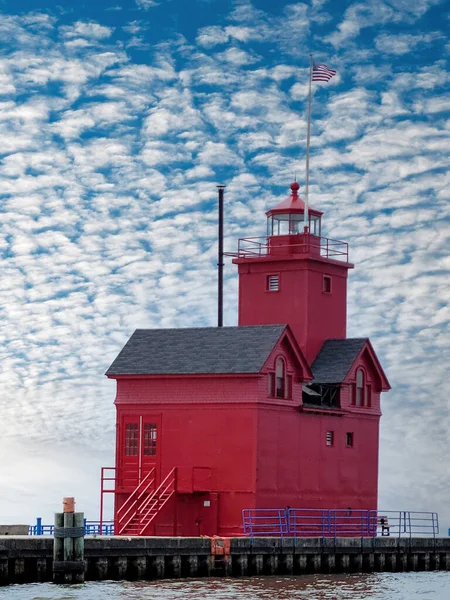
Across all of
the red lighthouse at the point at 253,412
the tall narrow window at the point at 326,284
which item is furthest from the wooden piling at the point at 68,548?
the tall narrow window at the point at 326,284

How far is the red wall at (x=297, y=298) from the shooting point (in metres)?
53.0

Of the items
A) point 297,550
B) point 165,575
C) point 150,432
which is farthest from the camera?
point 150,432

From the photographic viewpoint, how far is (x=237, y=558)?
43531mm

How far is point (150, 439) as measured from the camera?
4881cm

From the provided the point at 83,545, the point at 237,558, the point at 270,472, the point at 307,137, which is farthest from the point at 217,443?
the point at 307,137

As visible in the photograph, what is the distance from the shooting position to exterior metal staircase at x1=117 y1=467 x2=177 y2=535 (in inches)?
1865

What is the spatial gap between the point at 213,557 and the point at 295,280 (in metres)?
13.8

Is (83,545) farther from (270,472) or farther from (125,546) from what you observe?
(270,472)

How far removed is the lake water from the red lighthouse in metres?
4.33

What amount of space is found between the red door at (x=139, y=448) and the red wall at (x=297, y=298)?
7.31 m

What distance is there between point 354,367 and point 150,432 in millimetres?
8686

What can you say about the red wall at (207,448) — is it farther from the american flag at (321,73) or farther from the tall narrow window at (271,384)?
the american flag at (321,73)

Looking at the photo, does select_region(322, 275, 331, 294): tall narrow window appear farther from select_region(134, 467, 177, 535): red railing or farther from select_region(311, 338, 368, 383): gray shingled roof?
select_region(134, 467, 177, 535): red railing

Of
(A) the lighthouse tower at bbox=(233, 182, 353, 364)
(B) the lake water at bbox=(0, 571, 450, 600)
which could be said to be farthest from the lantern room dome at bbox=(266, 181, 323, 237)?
(B) the lake water at bbox=(0, 571, 450, 600)
